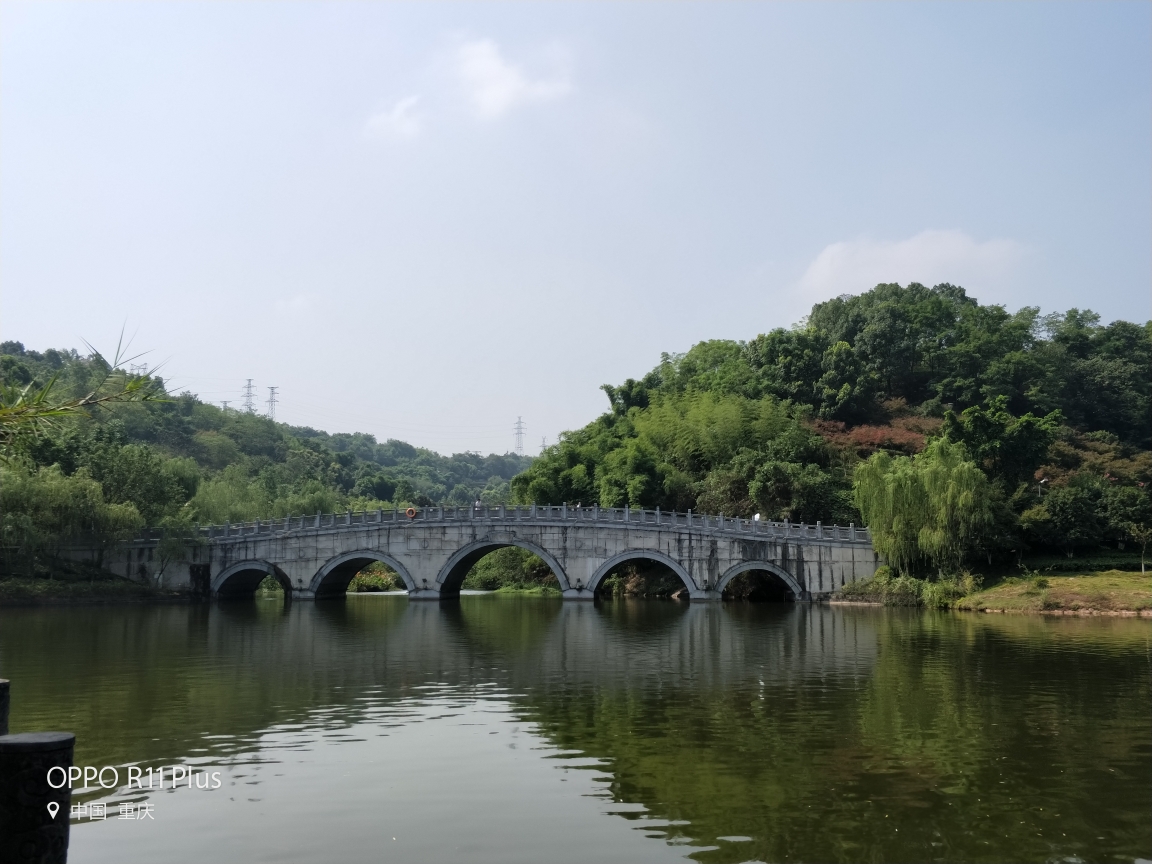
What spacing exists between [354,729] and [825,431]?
4110 centimetres

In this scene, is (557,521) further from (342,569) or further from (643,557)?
(342,569)

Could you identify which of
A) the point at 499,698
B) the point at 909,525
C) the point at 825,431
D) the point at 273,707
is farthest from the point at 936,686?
the point at 825,431

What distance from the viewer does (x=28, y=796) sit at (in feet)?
18.9

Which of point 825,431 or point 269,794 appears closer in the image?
point 269,794

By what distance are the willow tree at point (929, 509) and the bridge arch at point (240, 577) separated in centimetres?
2354

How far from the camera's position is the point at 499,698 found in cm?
1580

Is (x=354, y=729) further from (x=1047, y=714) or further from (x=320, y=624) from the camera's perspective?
(x=320, y=624)

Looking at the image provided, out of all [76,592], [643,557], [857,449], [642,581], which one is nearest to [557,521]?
[643,557]

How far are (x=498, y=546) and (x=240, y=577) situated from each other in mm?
11660

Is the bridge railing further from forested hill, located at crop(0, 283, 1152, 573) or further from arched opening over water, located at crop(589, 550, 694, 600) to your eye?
arched opening over water, located at crop(589, 550, 694, 600)

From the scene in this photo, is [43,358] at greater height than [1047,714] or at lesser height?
→ greater

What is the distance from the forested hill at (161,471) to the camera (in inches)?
1481

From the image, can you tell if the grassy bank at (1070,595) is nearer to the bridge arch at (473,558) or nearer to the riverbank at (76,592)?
the bridge arch at (473,558)

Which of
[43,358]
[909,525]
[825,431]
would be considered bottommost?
[909,525]
